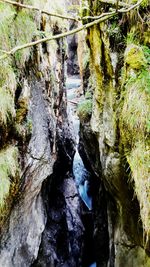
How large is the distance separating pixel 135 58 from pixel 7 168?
271 centimetres

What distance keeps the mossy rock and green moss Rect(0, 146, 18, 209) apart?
250cm

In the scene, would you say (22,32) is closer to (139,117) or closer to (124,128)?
(124,128)

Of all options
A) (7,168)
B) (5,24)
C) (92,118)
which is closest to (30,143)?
(7,168)

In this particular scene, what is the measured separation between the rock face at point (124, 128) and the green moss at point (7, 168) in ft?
5.56

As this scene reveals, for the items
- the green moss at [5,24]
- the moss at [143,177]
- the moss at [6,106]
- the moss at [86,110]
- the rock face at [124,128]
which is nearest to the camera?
the moss at [143,177]

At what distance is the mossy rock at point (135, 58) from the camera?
4.22 m

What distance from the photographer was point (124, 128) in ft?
15.1

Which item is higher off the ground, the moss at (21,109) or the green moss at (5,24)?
the green moss at (5,24)

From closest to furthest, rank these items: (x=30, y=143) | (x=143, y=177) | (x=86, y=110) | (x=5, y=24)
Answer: (x=143, y=177) → (x=5, y=24) → (x=30, y=143) → (x=86, y=110)

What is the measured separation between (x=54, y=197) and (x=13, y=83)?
6.41m

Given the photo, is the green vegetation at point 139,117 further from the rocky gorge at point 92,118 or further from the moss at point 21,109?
the moss at point 21,109

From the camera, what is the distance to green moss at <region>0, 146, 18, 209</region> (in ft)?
16.5

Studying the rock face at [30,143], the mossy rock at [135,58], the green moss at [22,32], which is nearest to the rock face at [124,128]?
the mossy rock at [135,58]

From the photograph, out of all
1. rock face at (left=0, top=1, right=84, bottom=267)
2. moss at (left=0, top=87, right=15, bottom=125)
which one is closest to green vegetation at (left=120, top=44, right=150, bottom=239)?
moss at (left=0, top=87, right=15, bottom=125)
